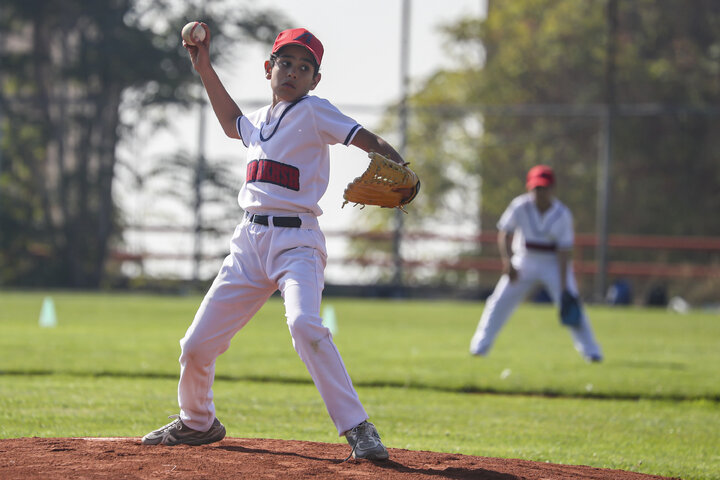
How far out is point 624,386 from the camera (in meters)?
9.37

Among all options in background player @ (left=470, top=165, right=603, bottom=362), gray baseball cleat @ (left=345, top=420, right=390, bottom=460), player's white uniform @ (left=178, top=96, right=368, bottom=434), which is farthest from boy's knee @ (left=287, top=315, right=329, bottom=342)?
background player @ (left=470, top=165, right=603, bottom=362)

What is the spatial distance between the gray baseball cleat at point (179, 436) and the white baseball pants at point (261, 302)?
1.4 inches

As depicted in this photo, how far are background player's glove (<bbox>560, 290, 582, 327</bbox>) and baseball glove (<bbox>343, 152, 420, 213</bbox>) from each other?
616 centimetres

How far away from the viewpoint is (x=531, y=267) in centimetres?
1162

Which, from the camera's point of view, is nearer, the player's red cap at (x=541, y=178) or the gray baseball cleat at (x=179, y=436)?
the gray baseball cleat at (x=179, y=436)

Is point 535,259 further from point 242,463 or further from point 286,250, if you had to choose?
point 242,463

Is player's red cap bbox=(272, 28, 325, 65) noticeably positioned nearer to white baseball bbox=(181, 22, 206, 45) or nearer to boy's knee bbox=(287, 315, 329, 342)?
white baseball bbox=(181, 22, 206, 45)

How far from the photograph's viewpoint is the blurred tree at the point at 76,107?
27.5 metres

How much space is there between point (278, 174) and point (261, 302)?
0.66 meters

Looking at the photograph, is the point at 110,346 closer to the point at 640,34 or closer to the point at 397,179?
the point at 397,179

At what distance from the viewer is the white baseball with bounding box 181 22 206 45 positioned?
5.62m

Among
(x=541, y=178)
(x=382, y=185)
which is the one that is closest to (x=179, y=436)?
(x=382, y=185)

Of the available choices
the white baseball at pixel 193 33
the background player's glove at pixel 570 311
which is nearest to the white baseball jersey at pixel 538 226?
the background player's glove at pixel 570 311

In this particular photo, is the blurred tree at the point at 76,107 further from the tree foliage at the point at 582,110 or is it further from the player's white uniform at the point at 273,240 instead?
the player's white uniform at the point at 273,240
